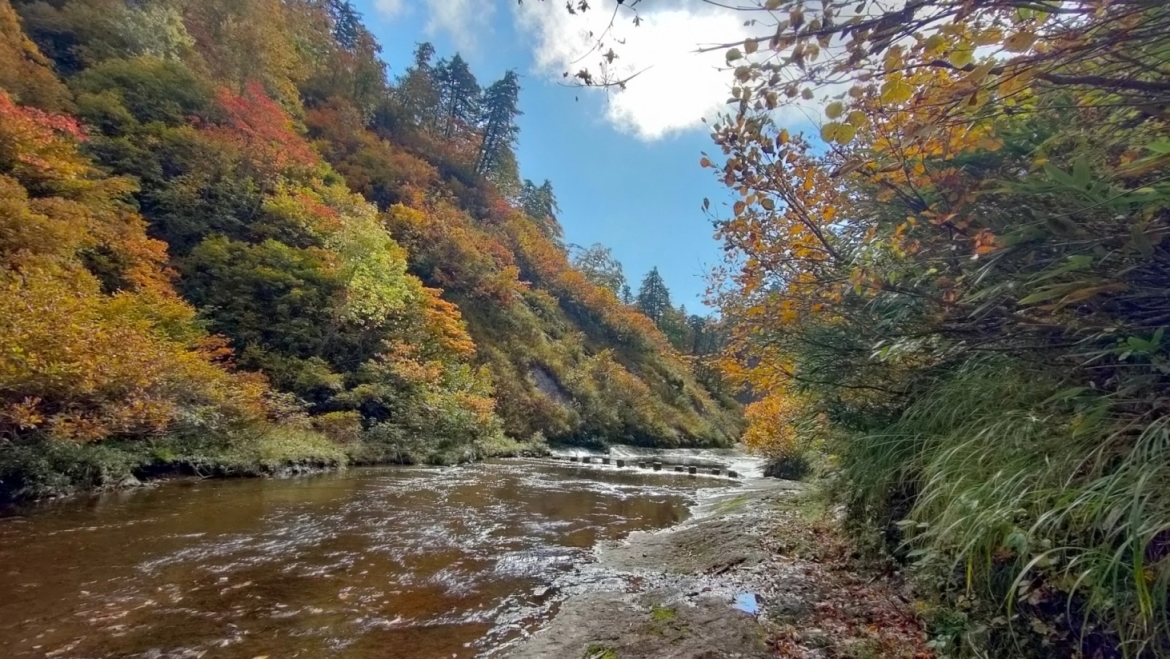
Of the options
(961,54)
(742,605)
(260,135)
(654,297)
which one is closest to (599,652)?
(742,605)

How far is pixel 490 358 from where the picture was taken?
80.5 ft

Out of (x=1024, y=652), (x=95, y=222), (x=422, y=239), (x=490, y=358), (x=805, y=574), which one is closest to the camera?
(x=1024, y=652)

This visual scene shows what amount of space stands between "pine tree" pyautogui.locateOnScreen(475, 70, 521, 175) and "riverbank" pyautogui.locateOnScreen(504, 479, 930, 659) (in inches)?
1612

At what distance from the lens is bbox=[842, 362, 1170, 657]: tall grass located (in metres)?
1.86

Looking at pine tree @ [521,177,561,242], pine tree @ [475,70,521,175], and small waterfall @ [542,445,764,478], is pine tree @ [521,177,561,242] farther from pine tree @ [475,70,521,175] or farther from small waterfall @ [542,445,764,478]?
small waterfall @ [542,445,764,478]

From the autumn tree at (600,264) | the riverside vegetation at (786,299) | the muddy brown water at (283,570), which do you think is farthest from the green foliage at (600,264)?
the muddy brown water at (283,570)

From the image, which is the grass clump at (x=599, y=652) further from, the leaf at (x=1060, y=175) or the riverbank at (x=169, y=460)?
the riverbank at (x=169, y=460)

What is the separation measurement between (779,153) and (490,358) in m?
22.1

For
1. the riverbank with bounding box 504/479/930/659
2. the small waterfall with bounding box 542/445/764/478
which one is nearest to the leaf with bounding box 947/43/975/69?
the riverbank with bounding box 504/479/930/659

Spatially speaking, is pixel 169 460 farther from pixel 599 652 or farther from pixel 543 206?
pixel 543 206

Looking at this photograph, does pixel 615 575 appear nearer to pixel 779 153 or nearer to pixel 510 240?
pixel 779 153

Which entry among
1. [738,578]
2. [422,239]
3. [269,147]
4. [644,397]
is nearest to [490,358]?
[422,239]

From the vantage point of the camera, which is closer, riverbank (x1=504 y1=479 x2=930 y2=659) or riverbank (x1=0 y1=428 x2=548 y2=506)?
riverbank (x1=504 y1=479 x2=930 y2=659)

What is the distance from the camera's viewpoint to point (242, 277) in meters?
15.4
